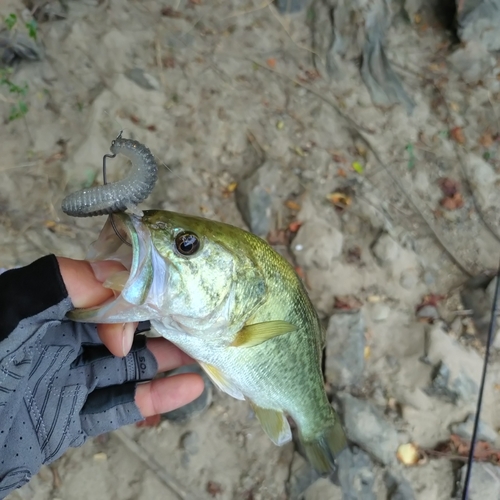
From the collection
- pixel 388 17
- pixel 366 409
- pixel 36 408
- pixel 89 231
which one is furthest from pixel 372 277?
pixel 388 17

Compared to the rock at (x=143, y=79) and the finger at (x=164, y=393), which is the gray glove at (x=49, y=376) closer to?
the finger at (x=164, y=393)

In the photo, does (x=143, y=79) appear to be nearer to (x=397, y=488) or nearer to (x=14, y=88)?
(x=14, y=88)

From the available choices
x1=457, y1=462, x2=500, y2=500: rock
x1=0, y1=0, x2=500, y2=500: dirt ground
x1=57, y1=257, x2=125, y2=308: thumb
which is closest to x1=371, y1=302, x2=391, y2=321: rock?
x1=0, y1=0, x2=500, y2=500: dirt ground

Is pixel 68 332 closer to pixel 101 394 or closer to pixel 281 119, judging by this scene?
pixel 101 394

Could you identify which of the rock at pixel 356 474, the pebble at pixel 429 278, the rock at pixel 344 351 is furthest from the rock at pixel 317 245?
the rock at pixel 356 474

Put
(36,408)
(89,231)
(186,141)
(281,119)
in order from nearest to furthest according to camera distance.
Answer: (36,408) → (89,231) → (186,141) → (281,119)

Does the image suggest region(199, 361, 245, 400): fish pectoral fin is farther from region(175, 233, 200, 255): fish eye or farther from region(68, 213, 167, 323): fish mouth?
region(175, 233, 200, 255): fish eye

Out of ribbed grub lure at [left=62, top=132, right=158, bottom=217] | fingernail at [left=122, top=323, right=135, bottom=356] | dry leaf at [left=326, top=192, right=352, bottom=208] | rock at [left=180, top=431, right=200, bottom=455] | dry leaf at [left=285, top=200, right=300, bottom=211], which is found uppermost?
ribbed grub lure at [left=62, top=132, right=158, bottom=217]
